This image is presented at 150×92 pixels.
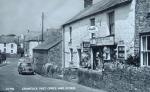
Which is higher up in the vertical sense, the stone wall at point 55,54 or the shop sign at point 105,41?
the shop sign at point 105,41

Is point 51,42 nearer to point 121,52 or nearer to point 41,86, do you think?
point 41,86

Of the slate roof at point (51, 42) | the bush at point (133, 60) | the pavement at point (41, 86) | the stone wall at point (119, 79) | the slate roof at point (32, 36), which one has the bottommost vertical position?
the pavement at point (41, 86)

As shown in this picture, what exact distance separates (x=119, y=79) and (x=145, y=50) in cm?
232

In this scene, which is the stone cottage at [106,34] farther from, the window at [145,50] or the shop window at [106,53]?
the window at [145,50]

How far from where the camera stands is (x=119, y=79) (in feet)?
52.1

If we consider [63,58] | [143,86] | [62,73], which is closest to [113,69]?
[143,86]

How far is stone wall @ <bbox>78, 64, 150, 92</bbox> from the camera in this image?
44.5 feet

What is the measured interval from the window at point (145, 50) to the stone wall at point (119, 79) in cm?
163

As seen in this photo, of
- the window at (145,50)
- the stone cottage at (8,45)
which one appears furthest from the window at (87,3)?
the stone cottage at (8,45)

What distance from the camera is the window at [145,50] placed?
16.3m

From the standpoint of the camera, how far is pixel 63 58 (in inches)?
1341

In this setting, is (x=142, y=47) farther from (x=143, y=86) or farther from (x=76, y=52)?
(x=76, y=52)

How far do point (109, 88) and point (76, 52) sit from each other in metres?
12.7

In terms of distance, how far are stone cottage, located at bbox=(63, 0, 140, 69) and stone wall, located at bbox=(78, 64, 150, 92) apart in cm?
177
